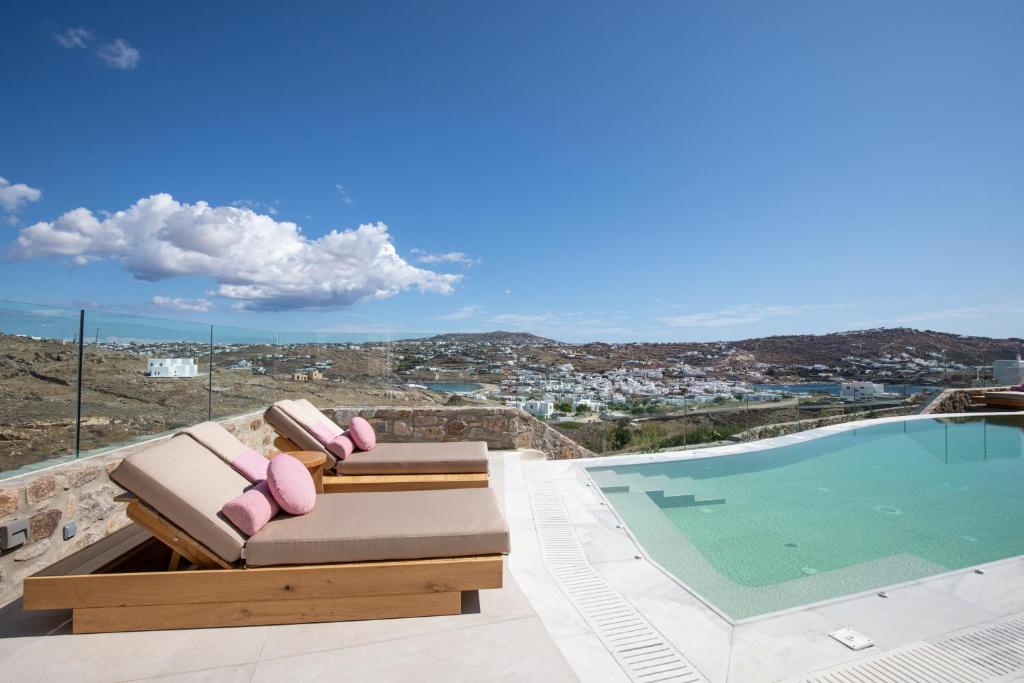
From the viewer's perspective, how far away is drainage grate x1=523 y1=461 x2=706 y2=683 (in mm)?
1845

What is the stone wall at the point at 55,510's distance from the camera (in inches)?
94.9

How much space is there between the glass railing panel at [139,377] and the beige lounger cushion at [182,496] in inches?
60.7

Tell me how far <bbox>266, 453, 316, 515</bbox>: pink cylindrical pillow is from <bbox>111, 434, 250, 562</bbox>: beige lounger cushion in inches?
8.1

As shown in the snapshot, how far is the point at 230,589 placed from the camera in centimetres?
206

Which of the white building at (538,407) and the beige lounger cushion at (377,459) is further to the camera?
the white building at (538,407)

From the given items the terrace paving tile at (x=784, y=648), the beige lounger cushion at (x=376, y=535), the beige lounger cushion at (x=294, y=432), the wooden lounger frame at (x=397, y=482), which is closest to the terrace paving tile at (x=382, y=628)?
the beige lounger cushion at (x=376, y=535)

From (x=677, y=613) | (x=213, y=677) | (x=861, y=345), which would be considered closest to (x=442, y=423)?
(x=677, y=613)

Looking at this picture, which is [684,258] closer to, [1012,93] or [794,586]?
[1012,93]

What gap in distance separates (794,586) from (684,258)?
1049cm

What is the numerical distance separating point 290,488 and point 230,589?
48 centimetres

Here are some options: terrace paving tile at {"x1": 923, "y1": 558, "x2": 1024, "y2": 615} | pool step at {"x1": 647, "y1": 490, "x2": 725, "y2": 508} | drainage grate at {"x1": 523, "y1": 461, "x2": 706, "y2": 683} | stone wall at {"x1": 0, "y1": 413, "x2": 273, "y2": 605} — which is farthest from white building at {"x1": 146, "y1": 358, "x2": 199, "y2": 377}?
terrace paving tile at {"x1": 923, "y1": 558, "x2": 1024, "y2": 615}

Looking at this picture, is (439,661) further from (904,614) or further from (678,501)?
(678,501)

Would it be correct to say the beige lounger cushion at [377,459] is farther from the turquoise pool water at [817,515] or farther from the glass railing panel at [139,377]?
the turquoise pool water at [817,515]

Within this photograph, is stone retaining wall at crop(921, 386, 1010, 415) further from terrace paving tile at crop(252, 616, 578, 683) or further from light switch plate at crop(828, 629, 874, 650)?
terrace paving tile at crop(252, 616, 578, 683)
